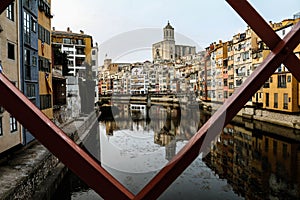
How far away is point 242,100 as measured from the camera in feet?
1.81

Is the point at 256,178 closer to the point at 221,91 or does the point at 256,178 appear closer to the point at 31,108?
the point at 31,108

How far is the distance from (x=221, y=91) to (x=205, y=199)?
589 inches

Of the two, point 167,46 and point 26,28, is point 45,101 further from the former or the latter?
point 167,46

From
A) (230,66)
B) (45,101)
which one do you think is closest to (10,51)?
(45,101)

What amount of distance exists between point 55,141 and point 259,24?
0.50 m

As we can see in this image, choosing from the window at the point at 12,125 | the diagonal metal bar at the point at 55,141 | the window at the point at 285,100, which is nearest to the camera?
the diagonal metal bar at the point at 55,141

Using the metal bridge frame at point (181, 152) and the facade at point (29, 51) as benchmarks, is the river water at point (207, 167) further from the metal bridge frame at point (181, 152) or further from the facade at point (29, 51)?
the metal bridge frame at point (181, 152)

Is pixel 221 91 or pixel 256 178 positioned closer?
pixel 256 178

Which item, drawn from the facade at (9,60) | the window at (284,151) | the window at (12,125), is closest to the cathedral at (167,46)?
the facade at (9,60)

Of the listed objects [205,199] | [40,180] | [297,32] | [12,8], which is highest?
[12,8]

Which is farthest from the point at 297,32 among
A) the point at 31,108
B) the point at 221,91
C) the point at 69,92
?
the point at 221,91

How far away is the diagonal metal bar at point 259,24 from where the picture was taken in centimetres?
57

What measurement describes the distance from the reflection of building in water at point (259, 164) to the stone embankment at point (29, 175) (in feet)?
13.0

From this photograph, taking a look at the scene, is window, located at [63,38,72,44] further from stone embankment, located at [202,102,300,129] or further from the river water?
the river water
